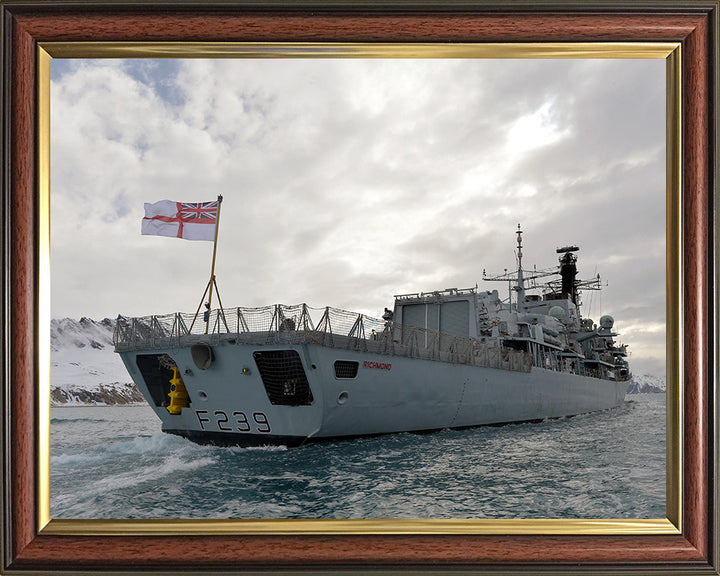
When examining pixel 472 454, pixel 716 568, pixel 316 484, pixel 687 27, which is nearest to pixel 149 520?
pixel 716 568

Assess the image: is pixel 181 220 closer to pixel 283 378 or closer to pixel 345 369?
pixel 283 378

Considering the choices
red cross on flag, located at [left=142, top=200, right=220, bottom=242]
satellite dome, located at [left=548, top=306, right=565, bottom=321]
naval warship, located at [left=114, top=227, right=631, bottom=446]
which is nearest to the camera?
red cross on flag, located at [left=142, top=200, right=220, bottom=242]

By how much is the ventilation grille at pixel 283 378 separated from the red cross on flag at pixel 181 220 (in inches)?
247

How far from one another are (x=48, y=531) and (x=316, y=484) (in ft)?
22.6

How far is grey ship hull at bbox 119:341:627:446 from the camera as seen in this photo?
16328 mm

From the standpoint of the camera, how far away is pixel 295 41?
4.53 meters

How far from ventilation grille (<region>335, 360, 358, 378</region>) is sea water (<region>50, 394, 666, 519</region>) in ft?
6.75

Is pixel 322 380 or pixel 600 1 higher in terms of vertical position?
pixel 600 1

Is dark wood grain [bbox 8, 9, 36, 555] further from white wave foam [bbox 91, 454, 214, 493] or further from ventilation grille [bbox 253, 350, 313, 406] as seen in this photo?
ventilation grille [bbox 253, 350, 313, 406]

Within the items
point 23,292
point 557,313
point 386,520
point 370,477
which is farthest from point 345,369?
point 557,313

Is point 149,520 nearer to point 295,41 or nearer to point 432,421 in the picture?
point 295,41

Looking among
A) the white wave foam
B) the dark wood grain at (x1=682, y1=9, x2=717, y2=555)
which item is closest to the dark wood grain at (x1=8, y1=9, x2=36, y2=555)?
the white wave foam

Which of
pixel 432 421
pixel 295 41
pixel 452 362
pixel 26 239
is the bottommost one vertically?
pixel 432 421

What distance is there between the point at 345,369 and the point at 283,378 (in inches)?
75.2
